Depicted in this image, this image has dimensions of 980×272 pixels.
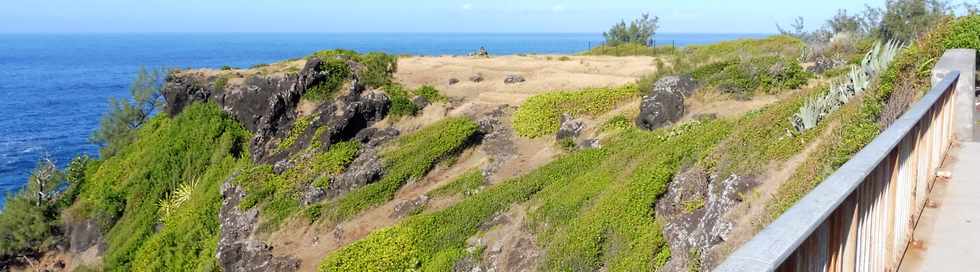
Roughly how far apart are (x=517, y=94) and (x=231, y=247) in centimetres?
1133

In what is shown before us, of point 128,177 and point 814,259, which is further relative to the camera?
point 128,177

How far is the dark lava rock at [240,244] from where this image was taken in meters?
19.2

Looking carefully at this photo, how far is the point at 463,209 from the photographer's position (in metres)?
18.2

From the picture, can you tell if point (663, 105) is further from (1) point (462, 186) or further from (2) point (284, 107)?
(2) point (284, 107)

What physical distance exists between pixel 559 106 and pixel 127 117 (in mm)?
22606

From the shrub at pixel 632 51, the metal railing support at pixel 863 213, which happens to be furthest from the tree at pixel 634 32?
the metal railing support at pixel 863 213

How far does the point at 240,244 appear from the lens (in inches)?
805

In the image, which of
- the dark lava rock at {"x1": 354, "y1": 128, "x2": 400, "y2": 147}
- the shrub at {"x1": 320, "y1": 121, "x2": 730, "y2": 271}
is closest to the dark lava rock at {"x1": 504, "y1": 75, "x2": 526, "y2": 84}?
the dark lava rock at {"x1": 354, "y1": 128, "x2": 400, "y2": 147}

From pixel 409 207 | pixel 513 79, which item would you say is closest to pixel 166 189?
pixel 409 207

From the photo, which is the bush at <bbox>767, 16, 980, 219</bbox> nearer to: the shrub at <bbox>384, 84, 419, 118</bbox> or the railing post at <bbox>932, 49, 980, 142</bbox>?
the railing post at <bbox>932, 49, 980, 142</bbox>

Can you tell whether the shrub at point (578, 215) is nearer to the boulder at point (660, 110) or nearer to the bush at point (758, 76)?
the boulder at point (660, 110)

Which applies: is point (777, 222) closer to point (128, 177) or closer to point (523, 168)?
point (523, 168)

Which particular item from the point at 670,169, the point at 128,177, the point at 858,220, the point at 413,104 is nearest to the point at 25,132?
the point at 128,177

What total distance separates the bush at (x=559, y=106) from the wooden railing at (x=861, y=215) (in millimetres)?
16364
